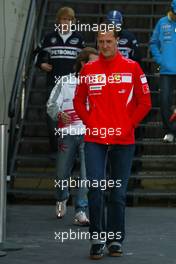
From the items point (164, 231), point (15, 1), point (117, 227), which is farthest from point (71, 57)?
point (117, 227)

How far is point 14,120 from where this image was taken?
1266 centimetres

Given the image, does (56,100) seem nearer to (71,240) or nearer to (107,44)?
(71,240)

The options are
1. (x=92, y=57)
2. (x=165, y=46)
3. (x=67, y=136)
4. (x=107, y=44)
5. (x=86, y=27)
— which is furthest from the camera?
(x=86, y=27)

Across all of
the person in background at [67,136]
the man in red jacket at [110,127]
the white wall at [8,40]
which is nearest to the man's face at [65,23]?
the white wall at [8,40]

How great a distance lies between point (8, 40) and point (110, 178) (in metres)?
5.23

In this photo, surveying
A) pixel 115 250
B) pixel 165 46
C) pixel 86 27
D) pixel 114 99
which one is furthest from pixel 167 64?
pixel 115 250

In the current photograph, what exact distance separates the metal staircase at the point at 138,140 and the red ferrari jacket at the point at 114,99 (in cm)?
360

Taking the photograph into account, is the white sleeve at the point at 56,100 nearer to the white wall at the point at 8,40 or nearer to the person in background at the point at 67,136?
the person in background at the point at 67,136

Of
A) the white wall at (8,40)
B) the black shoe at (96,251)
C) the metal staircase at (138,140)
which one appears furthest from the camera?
the white wall at (8,40)

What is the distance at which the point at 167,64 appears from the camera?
1181cm

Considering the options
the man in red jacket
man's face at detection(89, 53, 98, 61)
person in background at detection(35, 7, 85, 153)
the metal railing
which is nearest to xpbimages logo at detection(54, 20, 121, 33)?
person in background at detection(35, 7, 85, 153)

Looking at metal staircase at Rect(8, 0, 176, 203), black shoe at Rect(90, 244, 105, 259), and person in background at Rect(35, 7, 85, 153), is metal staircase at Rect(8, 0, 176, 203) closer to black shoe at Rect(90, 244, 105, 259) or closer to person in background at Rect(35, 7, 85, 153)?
person in background at Rect(35, 7, 85, 153)

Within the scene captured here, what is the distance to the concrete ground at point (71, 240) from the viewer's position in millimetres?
8202

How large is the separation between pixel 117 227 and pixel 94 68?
1.42 metres
